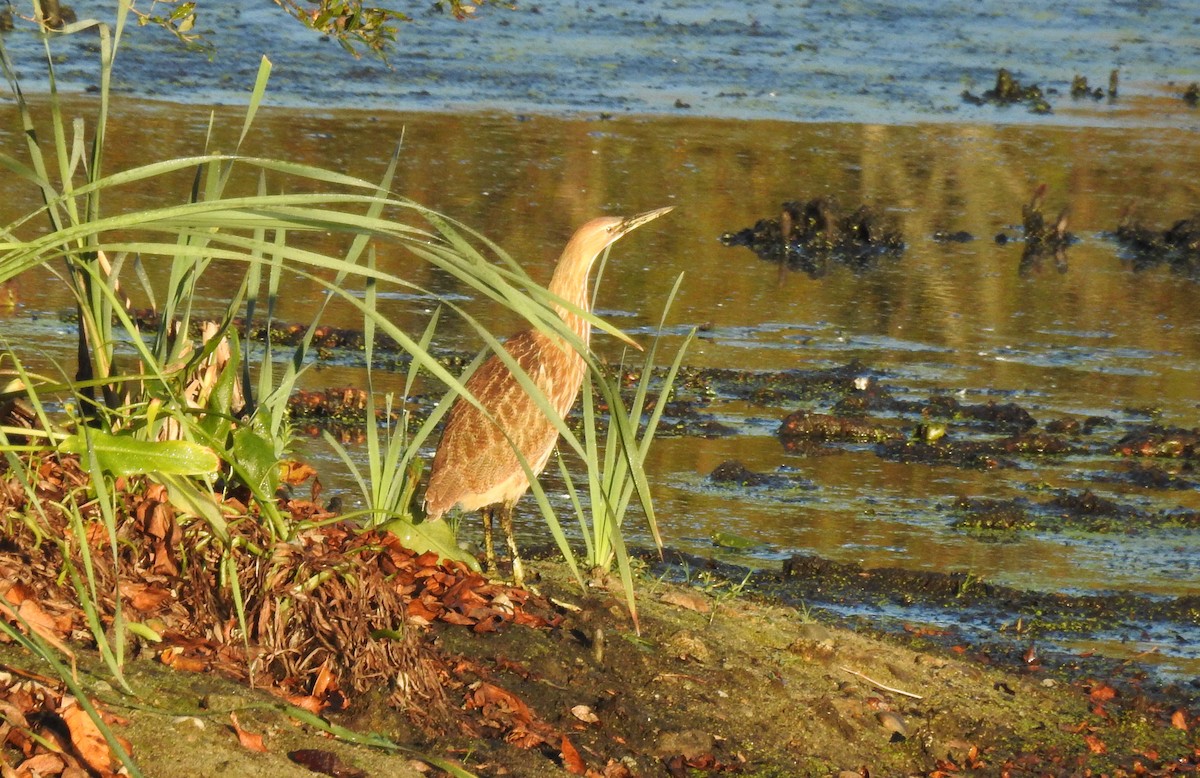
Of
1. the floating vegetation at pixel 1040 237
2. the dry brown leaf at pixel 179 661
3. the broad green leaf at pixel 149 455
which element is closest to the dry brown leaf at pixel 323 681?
the dry brown leaf at pixel 179 661

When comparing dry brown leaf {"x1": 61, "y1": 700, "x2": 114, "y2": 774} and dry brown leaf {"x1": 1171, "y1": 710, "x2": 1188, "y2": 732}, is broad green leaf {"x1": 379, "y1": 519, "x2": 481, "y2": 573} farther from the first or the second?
dry brown leaf {"x1": 1171, "y1": 710, "x2": 1188, "y2": 732}

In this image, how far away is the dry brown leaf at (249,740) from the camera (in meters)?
3.43

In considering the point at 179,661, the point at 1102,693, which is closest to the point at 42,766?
the point at 179,661

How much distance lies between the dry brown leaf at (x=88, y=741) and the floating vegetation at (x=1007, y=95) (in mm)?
17364

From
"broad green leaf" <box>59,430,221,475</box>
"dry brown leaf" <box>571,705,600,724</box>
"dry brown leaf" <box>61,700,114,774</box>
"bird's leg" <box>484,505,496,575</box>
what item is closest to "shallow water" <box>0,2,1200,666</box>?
"bird's leg" <box>484,505,496,575</box>

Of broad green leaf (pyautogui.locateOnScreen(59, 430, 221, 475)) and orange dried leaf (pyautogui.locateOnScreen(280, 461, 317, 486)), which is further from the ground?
broad green leaf (pyautogui.locateOnScreen(59, 430, 221, 475))

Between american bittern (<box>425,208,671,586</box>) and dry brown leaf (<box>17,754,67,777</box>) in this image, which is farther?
american bittern (<box>425,208,671,586</box>)

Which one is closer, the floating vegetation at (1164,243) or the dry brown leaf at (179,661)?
the dry brown leaf at (179,661)

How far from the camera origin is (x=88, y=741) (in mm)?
3180

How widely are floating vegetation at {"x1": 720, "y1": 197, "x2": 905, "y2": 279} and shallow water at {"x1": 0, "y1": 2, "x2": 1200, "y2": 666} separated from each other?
0.95 feet

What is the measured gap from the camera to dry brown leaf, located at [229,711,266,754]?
3.43m

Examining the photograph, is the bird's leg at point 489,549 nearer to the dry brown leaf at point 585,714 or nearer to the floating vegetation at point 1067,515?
the dry brown leaf at point 585,714

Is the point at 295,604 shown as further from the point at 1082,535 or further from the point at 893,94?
the point at 893,94

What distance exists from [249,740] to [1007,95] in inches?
691
